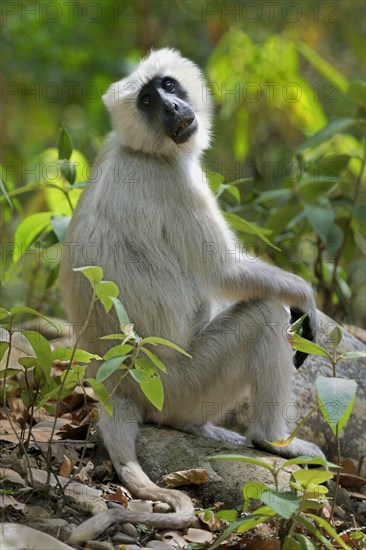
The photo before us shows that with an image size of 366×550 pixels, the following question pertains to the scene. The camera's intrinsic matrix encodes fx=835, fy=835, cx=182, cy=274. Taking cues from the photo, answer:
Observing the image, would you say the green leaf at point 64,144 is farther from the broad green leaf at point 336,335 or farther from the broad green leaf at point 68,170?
the broad green leaf at point 336,335

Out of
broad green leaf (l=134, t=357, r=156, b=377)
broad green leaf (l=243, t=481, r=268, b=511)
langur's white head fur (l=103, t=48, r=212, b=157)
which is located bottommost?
broad green leaf (l=243, t=481, r=268, b=511)

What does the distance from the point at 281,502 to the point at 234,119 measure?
7.00 metres

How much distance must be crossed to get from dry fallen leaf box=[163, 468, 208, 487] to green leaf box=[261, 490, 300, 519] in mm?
986

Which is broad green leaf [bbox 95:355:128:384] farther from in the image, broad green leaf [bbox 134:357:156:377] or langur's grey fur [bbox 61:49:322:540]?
langur's grey fur [bbox 61:49:322:540]

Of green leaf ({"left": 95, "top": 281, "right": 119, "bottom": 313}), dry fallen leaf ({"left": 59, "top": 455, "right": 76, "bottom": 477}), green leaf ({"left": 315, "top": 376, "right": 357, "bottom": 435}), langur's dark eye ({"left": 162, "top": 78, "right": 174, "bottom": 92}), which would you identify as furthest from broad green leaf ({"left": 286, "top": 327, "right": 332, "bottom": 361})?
langur's dark eye ({"left": 162, "top": 78, "right": 174, "bottom": 92})

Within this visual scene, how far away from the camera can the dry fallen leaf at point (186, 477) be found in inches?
175

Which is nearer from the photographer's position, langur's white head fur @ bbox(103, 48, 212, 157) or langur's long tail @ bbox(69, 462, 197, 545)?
langur's long tail @ bbox(69, 462, 197, 545)

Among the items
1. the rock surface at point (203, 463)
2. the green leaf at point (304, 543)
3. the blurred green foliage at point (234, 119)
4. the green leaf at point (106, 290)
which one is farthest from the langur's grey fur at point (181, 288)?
the green leaf at point (304, 543)

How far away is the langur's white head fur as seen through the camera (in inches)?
212

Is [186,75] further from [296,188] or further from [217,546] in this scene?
[217,546]

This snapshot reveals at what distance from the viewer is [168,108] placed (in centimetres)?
537

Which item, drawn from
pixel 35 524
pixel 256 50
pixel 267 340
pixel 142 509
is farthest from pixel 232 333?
pixel 256 50

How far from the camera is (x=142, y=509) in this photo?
13.3 ft

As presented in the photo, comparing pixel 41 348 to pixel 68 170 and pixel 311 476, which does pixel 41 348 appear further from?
pixel 68 170
